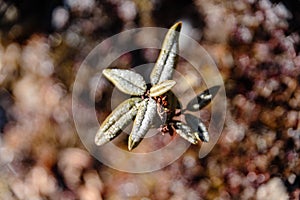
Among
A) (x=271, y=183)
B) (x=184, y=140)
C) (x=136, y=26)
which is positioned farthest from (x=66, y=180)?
(x=271, y=183)

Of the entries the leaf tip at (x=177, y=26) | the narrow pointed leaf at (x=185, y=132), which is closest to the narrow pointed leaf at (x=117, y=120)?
the narrow pointed leaf at (x=185, y=132)

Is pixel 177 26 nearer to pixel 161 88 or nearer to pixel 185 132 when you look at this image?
pixel 161 88

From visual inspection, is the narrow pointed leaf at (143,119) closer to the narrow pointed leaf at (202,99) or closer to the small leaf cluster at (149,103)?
the small leaf cluster at (149,103)

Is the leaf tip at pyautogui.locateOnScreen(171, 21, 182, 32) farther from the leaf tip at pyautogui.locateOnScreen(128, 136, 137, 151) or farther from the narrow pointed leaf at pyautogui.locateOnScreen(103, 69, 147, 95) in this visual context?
the leaf tip at pyautogui.locateOnScreen(128, 136, 137, 151)

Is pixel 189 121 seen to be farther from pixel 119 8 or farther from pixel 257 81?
pixel 119 8

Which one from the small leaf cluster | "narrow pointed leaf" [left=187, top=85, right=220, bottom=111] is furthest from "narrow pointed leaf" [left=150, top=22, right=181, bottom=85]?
"narrow pointed leaf" [left=187, top=85, right=220, bottom=111]

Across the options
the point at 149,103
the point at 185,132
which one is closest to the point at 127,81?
the point at 149,103
